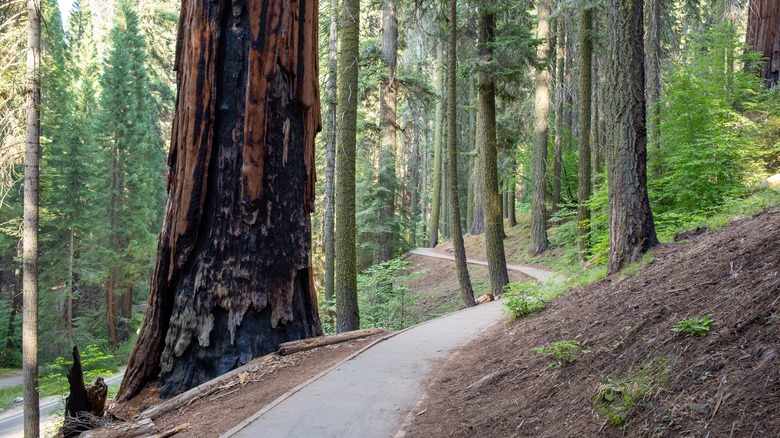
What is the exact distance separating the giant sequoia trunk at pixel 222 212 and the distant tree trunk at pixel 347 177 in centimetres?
345

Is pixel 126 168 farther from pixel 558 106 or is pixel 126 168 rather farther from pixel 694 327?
pixel 694 327

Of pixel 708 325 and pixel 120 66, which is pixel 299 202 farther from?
pixel 120 66

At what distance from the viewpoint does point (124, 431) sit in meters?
4.82

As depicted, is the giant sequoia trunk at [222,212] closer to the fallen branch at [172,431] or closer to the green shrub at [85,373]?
the green shrub at [85,373]

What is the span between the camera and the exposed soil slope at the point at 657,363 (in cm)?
290

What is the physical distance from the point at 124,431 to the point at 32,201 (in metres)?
9.44

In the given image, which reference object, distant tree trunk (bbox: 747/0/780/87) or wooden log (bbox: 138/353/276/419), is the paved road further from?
distant tree trunk (bbox: 747/0/780/87)

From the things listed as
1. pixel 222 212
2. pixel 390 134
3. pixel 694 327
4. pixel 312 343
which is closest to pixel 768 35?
pixel 390 134

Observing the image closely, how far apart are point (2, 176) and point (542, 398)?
1352 centimetres

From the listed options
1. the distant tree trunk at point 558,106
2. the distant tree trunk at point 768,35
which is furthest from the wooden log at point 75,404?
the distant tree trunk at point 558,106

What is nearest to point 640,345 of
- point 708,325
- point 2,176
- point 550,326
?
point 708,325

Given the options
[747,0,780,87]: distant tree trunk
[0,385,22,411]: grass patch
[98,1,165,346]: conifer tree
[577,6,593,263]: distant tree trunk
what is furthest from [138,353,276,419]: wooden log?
[98,1,165,346]: conifer tree

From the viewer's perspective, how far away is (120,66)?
31219 mm

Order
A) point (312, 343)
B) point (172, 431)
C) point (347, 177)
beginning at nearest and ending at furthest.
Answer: point (172, 431) < point (312, 343) < point (347, 177)
